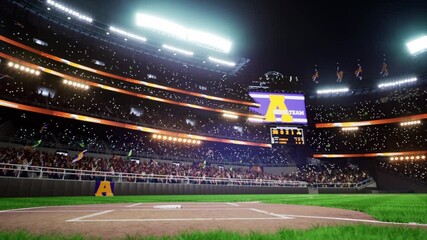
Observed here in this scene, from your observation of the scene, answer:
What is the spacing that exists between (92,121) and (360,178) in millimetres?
38264

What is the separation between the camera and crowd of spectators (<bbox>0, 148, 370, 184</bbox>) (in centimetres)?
1894

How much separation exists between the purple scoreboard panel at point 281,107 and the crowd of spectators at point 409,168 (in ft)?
48.1

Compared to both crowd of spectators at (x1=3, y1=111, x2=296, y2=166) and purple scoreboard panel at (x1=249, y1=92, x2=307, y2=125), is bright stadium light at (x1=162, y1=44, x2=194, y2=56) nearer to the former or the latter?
purple scoreboard panel at (x1=249, y1=92, x2=307, y2=125)

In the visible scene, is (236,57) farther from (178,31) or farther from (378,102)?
(378,102)

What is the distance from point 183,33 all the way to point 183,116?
14194mm

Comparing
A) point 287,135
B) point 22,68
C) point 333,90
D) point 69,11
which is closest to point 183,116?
point 287,135

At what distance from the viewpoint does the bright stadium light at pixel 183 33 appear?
108ft

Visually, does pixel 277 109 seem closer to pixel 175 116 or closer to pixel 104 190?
pixel 175 116

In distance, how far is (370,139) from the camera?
44188mm

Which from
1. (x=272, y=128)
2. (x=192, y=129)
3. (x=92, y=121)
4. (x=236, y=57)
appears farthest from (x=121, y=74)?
(x=272, y=128)

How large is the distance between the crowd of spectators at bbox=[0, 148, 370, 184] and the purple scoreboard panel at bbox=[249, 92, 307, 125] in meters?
8.73

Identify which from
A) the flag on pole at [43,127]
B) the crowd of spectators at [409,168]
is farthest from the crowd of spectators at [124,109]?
the crowd of spectators at [409,168]

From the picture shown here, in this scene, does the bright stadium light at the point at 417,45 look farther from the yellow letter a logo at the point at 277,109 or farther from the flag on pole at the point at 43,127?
the flag on pole at the point at 43,127

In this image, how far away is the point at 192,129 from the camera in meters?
37.9
